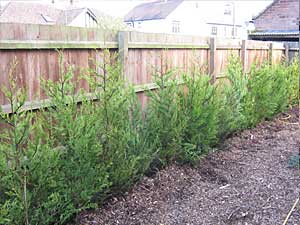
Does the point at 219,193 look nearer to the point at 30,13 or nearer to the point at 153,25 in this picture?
the point at 30,13

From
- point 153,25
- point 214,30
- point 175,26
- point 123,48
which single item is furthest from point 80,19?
point 123,48

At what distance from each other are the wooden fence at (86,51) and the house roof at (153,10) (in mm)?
35416

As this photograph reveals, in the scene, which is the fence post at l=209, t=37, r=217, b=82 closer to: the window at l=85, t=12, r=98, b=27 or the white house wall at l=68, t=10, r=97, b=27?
the white house wall at l=68, t=10, r=97, b=27

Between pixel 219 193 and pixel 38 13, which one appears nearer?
pixel 219 193

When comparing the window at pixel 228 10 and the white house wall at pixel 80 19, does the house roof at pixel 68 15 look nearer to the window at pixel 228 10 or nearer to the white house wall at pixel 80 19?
the white house wall at pixel 80 19

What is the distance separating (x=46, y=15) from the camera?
34781 millimetres

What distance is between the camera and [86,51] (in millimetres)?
3873

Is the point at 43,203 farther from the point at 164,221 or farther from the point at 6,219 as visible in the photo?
the point at 164,221

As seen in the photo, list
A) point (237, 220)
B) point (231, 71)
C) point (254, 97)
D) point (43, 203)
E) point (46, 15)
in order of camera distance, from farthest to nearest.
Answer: point (46, 15) < point (254, 97) < point (231, 71) < point (237, 220) < point (43, 203)

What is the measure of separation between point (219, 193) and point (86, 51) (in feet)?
6.62

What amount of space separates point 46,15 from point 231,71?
104 feet

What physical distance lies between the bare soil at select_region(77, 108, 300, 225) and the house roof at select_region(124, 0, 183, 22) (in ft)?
120

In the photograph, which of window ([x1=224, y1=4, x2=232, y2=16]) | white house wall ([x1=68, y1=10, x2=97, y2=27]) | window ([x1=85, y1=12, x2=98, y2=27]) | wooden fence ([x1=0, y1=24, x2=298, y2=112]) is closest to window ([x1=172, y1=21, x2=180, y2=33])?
window ([x1=224, y1=4, x2=232, y2=16])

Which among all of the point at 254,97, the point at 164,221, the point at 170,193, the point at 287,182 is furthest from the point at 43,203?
the point at 254,97
